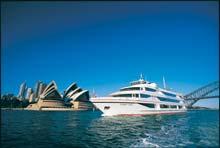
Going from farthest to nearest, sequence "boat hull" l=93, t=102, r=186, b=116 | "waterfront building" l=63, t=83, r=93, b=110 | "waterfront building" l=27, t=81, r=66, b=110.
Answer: "waterfront building" l=63, t=83, r=93, b=110, "waterfront building" l=27, t=81, r=66, b=110, "boat hull" l=93, t=102, r=186, b=116

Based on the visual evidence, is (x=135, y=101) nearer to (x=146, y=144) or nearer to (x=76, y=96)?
(x=146, y=144)

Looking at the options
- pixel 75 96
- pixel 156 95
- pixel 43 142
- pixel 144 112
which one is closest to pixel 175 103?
pixel 156 95

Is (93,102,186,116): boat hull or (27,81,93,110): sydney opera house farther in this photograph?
(27,81,93,110): sydney opera house

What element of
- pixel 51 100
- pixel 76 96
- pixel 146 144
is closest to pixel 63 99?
pixel 51 100

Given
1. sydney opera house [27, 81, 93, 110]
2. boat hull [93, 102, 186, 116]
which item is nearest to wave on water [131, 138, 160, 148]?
boat hull [93, 102, 186, 116]

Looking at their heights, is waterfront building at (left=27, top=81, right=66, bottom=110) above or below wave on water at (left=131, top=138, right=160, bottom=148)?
above

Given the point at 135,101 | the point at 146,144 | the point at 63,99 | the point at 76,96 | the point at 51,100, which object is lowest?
the point at 146,144

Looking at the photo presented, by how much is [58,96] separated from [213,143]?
356 ft

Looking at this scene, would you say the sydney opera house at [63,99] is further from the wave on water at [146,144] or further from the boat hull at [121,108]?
the wave on water at [146,144]

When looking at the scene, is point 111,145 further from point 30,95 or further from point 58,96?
point 30,95

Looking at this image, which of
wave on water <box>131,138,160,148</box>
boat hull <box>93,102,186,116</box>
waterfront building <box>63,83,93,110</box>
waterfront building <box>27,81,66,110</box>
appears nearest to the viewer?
wave on water <box>131,138,160,148</box>

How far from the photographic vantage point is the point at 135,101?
40312 millimetres

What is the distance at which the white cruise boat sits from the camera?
39.4m

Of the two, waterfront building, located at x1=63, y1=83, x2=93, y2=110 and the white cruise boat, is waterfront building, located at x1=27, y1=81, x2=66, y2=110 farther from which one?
the white cruise boat
